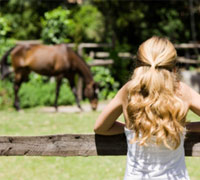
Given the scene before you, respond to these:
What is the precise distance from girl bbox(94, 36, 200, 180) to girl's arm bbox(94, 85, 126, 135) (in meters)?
0.07

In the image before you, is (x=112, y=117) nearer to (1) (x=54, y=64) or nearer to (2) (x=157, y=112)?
(2) (x=157, y=112)

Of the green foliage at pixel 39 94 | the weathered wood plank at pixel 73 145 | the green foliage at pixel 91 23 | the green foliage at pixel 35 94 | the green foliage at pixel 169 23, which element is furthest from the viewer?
the green foliage at pixel 91 23

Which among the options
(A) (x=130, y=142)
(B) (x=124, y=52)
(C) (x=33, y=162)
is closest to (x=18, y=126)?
(C) (x=33, y=162)

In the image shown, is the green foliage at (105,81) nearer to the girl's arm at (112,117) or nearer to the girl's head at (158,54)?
the girl's arm at (112,117)

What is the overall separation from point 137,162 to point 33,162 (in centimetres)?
312

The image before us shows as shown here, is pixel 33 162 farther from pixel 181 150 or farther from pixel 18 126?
pixel 181 150

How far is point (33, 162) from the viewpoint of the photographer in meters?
4.82

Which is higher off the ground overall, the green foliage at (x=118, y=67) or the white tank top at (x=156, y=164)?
the white tank top at (x=156, y=164)

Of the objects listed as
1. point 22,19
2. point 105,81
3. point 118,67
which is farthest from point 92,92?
point 22,19

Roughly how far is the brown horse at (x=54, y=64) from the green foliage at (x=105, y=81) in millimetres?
2912

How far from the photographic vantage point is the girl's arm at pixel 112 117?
202 cm

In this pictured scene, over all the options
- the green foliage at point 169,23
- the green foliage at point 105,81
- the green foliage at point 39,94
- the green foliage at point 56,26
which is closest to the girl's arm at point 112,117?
the green foliage at point 39,94

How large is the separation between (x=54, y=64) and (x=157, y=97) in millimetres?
8900

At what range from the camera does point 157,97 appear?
73.7 inches
